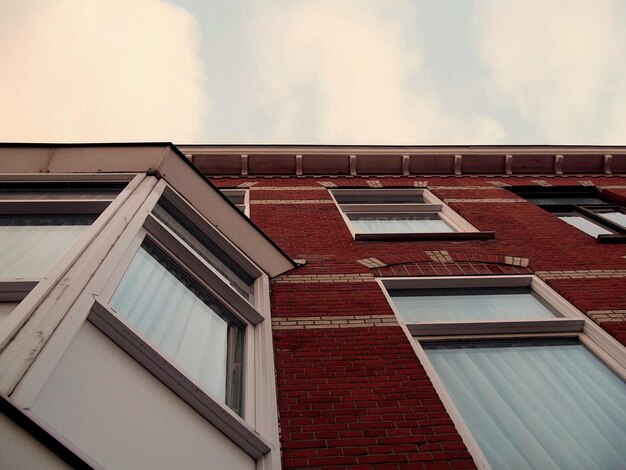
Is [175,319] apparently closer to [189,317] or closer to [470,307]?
[189,317]

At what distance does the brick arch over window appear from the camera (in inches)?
276

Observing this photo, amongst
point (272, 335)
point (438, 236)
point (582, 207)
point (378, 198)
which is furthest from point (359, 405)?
point (582, 207)

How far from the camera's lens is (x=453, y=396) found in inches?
183

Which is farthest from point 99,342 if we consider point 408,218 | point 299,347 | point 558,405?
point 408,218

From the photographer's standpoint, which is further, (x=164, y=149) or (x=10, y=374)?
(x=164, y=149)

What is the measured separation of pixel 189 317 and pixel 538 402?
3535 millimetres

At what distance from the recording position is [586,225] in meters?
10.6

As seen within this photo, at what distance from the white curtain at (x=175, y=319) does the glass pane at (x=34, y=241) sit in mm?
588

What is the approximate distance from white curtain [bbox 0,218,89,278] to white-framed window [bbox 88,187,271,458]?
57 cm

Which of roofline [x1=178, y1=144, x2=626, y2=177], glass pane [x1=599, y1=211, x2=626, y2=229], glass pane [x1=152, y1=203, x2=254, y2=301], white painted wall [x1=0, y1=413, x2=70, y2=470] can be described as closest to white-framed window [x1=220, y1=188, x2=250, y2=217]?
roofline [x1=178, y1=144, x2=626, y2=177]

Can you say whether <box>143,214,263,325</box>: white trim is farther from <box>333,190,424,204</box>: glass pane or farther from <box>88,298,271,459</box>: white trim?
<box>333,190,424,204</box>: glass pane

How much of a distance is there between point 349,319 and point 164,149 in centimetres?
306

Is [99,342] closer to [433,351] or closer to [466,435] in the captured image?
[466,435]

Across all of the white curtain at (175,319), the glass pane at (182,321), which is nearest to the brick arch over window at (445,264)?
the glass pane at (182,321)
